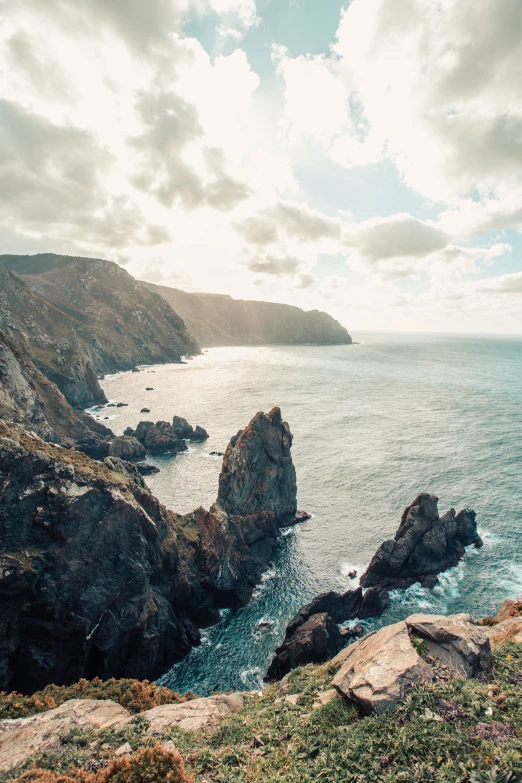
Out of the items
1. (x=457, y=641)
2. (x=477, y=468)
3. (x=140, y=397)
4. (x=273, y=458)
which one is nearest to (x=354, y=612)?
(x=273, y=458)

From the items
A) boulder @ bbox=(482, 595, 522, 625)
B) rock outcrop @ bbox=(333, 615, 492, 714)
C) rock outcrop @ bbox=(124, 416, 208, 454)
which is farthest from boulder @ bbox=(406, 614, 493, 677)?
rock outcrop @ bbox=(124, 416, 208, 454)

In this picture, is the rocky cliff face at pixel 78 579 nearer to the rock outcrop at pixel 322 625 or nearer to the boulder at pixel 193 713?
the rock outcrop at pixel 322 625

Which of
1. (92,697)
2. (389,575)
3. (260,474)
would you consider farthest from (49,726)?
(260,474)

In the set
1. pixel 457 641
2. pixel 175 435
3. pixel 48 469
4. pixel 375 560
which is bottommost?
pixel 375 560

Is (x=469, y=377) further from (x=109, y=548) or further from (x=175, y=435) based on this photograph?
(x=109, y=548)

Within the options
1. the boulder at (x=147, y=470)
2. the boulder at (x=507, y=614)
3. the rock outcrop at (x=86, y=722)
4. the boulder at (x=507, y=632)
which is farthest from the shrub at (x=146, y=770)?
the boulder at (x=147, y=470)

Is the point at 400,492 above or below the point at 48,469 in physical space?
below
